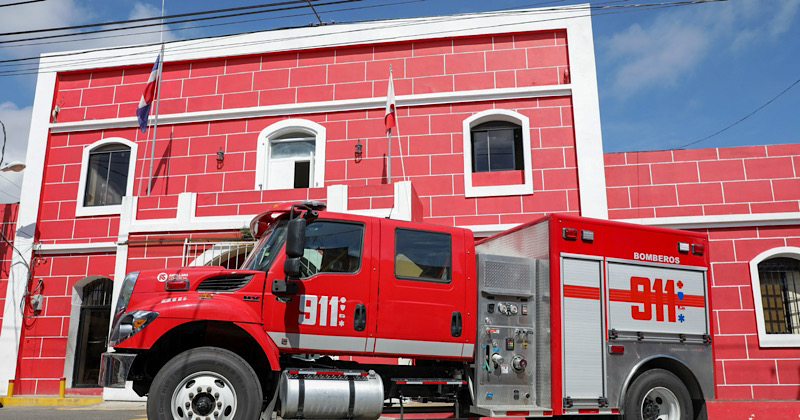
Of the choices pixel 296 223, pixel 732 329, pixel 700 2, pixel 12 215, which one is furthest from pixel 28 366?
pixel 700 2

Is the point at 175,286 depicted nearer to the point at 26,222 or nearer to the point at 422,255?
the point at 422,255

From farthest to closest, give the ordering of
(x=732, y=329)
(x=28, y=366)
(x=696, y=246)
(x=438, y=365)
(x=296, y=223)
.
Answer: (x=28, y=366) → (x=732, y=329) → (x=696, y=246) → (x=438, y=365) → (x=296, y=223)

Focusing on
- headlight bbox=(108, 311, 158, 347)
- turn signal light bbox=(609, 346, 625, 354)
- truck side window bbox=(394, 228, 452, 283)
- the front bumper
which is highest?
truck side window bbox=(394, 228, 452, 283)

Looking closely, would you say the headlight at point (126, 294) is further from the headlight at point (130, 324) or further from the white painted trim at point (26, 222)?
the white painted trim at point (26, 222)

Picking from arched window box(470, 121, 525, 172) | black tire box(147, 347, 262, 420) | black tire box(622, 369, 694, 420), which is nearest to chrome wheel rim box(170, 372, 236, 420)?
black tire box(147, 347, 262, 420)

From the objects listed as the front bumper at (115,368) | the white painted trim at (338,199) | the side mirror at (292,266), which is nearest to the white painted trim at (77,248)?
the white painted trim at (338,199)

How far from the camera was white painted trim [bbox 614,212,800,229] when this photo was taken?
43.9ft

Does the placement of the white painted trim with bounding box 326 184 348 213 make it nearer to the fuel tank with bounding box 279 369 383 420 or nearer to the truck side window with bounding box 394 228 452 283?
the truck side window with bounding box 394 228 452 283

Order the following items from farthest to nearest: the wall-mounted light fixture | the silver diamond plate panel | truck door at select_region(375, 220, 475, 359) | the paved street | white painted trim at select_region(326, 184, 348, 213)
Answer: the wall-mounted light fixture, white painted trim at select_region(326, 184, 348, 213), the paved street, the silver diamond plate panel, truck door at select_region(375, 220, 475, 359)

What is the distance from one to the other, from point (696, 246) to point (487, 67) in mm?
7963

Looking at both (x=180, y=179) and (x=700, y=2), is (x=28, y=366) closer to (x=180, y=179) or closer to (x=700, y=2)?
(x=180, y=179)

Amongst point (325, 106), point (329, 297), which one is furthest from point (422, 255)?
point (325, 106)

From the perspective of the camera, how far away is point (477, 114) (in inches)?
579

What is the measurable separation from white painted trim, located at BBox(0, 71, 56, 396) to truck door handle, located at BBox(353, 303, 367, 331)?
11622 mm
